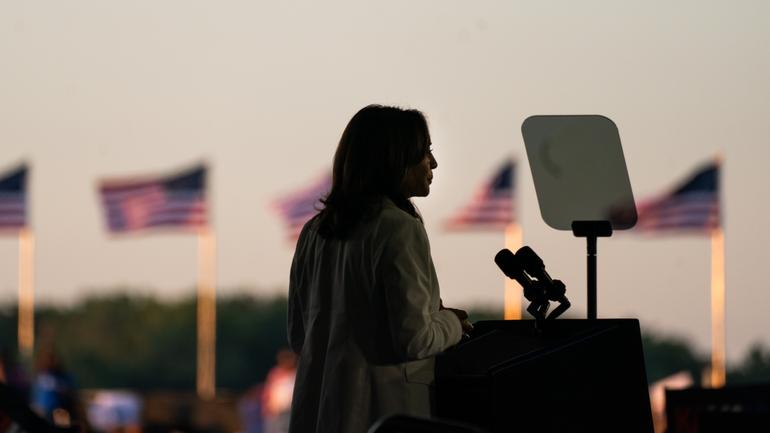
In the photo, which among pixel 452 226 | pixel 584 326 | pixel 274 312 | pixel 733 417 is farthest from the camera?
pixel 274 312

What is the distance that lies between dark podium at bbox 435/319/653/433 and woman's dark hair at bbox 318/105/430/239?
0.37 m

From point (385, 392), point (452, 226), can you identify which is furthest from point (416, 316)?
point (452, 226)

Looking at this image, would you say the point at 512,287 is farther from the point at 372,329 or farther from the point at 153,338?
the point at 372,329

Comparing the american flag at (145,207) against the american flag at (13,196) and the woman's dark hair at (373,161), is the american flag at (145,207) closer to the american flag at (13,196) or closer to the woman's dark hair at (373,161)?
the american flag at (13,196)

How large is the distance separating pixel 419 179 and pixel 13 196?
2229 cm

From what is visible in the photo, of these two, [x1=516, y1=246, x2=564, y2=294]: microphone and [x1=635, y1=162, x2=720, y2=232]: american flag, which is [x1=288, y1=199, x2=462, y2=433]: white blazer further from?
[x1=635, y1=162, x2=720, y2=232]: american flag

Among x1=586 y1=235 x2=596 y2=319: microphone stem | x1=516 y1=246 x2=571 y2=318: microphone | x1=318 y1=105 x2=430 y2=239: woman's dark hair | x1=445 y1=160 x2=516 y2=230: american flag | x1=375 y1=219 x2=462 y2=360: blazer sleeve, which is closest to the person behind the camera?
x1=375 y1=219 x2=462 y2=360: blazer sleeve

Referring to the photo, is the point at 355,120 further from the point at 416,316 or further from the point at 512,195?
the point at 512,195

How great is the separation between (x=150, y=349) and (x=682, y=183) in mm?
30307

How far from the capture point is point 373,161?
11.6ft

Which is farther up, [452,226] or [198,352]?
[452,226]

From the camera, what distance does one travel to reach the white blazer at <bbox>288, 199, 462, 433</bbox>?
11.2 ft

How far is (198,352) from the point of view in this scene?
53.4m

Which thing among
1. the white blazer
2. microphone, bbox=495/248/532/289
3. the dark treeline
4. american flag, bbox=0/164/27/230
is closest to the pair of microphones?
microphone, bbox=495/248/532/289
